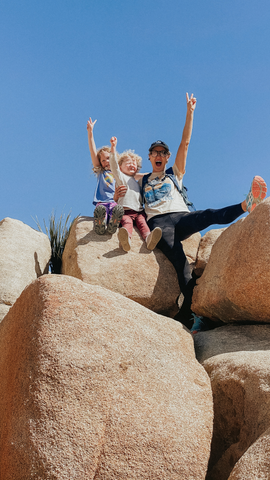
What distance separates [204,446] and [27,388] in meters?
1.13

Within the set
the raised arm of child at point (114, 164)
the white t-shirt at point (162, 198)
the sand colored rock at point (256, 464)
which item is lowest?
the sand colored rock at point (256, 464)

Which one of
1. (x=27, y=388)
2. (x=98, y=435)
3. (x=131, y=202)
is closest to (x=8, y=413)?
(x=27, y=388)

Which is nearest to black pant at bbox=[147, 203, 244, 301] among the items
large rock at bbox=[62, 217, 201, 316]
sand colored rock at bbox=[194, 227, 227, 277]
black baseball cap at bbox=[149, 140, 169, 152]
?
large rock at bbox=[62, 217, 201, 316]

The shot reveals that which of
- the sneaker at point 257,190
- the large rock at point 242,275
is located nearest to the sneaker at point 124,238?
the large rock at point 242,275

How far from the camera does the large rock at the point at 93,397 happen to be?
2.31m

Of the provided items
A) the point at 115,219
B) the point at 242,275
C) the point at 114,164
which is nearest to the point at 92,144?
the point at 114,164

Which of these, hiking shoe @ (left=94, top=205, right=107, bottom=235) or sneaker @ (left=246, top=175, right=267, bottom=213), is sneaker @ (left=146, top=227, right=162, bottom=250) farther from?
sneaker @ (left=246, top=175, right=267, bottom=213)

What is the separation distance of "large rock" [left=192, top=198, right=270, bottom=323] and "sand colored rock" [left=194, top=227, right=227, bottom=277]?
0.72 m

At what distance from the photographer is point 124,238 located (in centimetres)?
464

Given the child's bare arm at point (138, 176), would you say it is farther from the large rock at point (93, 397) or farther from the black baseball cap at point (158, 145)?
the large rock at point (93, 397)

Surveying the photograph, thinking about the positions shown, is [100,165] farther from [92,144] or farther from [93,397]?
[93,397]

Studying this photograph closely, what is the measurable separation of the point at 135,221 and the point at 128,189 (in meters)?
0.44

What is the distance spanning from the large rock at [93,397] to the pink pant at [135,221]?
6.88 ft

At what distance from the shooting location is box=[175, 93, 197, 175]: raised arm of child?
5301mm
